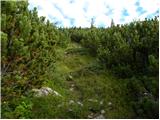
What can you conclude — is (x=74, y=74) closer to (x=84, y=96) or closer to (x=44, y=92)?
(x=84, y=96)

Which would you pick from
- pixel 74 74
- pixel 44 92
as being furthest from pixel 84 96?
pixel 74 74

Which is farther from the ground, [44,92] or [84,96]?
[44,92]

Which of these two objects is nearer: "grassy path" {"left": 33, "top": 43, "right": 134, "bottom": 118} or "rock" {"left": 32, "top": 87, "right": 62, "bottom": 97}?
"grassy path" {"left": 33, "top": 43, "right": 134, "bottom": 118}

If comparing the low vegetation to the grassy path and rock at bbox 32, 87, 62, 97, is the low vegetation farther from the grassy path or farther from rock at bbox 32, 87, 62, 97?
rock at bbox 32, 87, 62, 97

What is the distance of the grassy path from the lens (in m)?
15.4

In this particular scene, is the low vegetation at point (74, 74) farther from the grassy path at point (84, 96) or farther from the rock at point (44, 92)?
the rock at point (44, 92)

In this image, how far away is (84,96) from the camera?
17516 mm

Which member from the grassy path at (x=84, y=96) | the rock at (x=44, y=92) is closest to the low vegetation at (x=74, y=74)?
the grassy path at (x=84, y=96)

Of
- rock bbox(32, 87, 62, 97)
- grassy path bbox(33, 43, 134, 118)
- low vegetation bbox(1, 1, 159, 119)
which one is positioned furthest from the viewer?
rock bbox(32, 87, 62, 97)

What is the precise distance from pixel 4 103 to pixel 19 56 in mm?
2229

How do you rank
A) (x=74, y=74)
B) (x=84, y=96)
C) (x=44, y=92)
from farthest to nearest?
(x=74, y=74)
(x=84, y=96)
(x=44, y=92)

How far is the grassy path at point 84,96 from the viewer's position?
15391 millimetres

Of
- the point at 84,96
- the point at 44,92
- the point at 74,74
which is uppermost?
the point at 74,74

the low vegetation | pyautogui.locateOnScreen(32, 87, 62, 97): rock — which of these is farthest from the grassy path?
pyautogui.locateOnScreen(32, 87, 62, 97): rock
